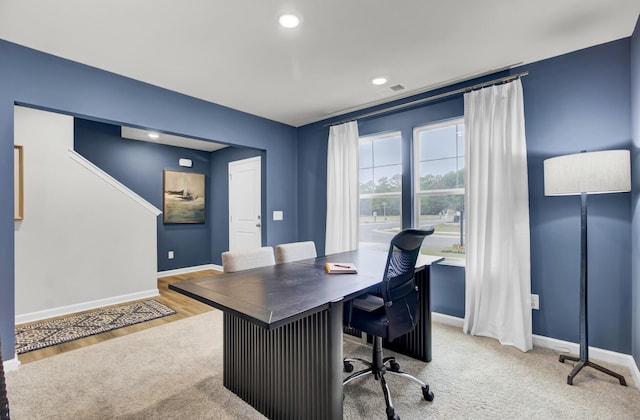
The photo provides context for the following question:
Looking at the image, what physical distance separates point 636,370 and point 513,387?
2.95 feet

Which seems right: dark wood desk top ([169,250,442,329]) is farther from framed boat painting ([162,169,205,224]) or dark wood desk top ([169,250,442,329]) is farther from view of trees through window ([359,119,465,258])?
framed boat painting ([162,169,205,224])

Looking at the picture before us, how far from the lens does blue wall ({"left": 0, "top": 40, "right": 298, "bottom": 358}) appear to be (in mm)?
2293

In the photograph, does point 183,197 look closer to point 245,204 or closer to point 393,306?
point 245,204

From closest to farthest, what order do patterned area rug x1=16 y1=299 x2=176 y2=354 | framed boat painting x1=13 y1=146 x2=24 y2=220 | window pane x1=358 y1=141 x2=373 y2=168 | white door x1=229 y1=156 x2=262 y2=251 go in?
patterned area rug x1=16 y1=299 x2=176 y2=354
framed boat painting x1=13 y1=146 x2=24 y2=220
window pane x1=358 y1=141 x2=373 y2=168
white door x1=229 y1=156 x2=262 y2=251

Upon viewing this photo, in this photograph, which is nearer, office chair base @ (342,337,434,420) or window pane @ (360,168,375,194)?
office chair base @ (342,337,434,420)

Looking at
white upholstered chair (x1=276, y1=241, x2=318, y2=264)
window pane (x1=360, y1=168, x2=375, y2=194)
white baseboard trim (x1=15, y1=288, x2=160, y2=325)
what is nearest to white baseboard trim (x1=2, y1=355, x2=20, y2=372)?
white baseboard trim (x1=15, y1=288, x2=160, y2=325)

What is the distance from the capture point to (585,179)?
2.07 metres

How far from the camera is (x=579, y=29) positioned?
86.2 inches

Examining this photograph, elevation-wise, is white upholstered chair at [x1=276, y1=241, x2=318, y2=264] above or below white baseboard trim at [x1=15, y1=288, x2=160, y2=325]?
above

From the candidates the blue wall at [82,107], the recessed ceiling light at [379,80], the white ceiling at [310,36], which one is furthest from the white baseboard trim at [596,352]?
the blue wall at [82,107]

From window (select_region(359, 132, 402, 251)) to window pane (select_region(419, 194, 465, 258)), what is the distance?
335 mm

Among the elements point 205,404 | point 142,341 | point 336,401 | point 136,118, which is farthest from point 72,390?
point 136,118

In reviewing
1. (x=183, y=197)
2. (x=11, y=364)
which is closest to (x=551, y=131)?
(x=11, y=364)

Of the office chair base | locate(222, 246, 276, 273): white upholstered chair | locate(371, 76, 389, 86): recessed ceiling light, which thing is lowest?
the office chair base
